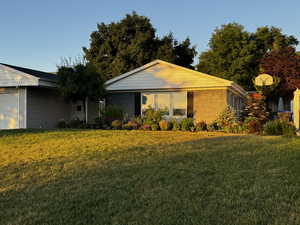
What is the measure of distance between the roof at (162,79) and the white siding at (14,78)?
4.14 m

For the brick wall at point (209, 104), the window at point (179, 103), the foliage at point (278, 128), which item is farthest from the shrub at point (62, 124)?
the foliage at point (278, 128)

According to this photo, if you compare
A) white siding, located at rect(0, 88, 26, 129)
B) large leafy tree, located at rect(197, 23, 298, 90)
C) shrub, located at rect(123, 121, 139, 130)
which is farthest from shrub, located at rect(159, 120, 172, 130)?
large leafy tree, located at rect(197, 23, 298, 90)

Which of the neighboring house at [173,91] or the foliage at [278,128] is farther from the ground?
the neighboring house at [173,91]

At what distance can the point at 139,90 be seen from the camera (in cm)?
1642

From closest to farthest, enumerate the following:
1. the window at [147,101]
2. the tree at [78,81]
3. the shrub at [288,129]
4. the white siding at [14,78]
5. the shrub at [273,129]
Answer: the shrub at [288,129], the shrub at [273,129], the white siding at [14,78], the tree at [78,81], the window at [147,101]

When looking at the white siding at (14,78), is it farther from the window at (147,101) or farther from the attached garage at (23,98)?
the window at (147,101)

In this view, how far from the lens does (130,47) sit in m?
28.0

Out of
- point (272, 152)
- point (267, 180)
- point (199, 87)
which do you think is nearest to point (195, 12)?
point (199, 87)

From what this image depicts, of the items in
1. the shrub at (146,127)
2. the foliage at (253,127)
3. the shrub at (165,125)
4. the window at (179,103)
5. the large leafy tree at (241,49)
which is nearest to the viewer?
the foliage at (253,127)

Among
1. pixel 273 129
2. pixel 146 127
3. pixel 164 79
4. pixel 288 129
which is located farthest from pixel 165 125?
pixel 288 129

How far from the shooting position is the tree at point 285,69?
24.0 metres

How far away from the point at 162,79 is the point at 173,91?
3.01 feet

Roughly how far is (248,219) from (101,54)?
92.9ft

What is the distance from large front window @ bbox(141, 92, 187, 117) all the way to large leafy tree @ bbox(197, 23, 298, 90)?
14.4 meters
